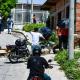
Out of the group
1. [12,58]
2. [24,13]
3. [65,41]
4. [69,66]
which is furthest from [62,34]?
[24,13]

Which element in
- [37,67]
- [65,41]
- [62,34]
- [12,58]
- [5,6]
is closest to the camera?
[37,67]

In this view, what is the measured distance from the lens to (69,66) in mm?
17391

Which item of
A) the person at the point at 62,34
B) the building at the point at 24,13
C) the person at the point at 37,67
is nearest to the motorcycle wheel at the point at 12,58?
the person at the point at 62,34

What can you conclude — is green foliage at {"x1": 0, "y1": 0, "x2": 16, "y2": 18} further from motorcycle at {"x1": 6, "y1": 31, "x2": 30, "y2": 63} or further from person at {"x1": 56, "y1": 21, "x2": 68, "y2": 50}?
motorcycle at {"x1": 6, "y1": 31, "x2": 30, "y2": 63}

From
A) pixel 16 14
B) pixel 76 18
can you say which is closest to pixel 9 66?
pixel 76 18

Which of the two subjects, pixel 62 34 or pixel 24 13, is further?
pixel 24 13

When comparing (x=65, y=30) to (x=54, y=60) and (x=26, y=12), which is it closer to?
(x=54, y=60)

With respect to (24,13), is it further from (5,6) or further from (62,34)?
(62,34)

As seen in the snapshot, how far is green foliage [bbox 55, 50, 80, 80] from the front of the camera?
15664 mm

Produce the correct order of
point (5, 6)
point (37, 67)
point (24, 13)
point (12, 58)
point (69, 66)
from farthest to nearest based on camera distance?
point (24, 13) < point (5, 6) < point (12, 58) < point (69, 66) < point (37, 67)

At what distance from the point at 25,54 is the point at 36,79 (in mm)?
10393

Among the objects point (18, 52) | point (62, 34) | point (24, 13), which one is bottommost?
point (18, 52)

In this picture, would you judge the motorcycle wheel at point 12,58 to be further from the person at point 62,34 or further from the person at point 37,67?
the person at point 37,67

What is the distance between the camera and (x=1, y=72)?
58.1 feet
